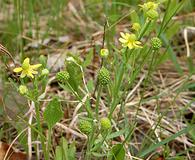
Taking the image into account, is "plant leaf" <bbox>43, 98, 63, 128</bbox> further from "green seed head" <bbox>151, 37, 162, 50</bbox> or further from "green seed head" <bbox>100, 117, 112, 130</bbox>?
"green seed head" <bbox>151, 37, 162, 50</bbox>

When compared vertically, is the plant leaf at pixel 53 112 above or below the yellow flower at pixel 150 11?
below

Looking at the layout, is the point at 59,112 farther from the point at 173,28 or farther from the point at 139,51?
the point at 173,28

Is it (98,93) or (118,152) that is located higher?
(98,93)

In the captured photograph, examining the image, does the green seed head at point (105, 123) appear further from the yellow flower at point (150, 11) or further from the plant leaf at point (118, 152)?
the yellow flower at point (150, 11)

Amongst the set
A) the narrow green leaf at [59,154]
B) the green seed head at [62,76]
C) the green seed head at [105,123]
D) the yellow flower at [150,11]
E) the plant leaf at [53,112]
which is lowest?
the narrow green leaf at [59,154]

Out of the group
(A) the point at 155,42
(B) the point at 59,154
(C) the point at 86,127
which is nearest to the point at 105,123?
(C) the point at 86,127

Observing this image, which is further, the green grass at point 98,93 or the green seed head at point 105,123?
the green grass at point 98,93

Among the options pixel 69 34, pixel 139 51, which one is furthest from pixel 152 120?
pixel 69 34

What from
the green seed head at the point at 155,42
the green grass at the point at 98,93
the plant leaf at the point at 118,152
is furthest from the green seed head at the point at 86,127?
the green seed head at the point at 155,42

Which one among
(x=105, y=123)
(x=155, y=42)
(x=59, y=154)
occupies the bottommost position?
(x=59, y=154)

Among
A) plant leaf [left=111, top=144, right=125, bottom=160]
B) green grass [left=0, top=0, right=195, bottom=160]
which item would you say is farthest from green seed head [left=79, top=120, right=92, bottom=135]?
plant leaf [left=111, top=144, right=125, bottom=160]

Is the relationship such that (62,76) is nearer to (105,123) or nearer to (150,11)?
(105,123)
